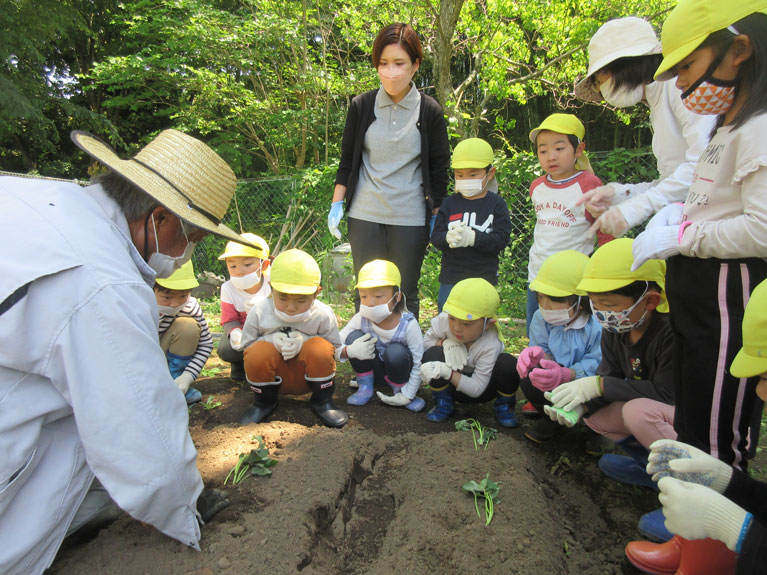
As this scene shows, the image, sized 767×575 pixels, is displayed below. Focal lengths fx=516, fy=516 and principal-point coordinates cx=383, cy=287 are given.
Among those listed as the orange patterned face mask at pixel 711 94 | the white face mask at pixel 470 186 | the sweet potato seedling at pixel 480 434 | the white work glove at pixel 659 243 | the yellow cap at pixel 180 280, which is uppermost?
the orange patterned face mask at pixel 711 94

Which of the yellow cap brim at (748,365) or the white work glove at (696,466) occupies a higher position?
the yellow cap brim at (748,365)

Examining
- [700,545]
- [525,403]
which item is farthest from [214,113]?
[700,545]

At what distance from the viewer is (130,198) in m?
1.68

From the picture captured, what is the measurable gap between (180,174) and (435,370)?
1.80m

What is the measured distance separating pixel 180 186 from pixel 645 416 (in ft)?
6.63

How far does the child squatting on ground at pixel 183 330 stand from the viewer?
10.6 feet

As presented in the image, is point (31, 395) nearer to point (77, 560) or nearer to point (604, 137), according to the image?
point (77, 560)

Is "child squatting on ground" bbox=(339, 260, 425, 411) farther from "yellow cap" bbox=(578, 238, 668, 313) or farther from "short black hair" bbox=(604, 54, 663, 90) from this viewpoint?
"short black hair" bbox=(604, 54, 663, 90)

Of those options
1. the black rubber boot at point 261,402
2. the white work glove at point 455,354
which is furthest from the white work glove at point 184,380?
the white work glove at point 455,354

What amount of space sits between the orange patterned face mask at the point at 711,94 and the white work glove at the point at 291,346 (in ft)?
7.28

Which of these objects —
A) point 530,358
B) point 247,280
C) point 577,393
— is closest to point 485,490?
point 577,393

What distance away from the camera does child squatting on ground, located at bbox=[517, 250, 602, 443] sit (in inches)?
107

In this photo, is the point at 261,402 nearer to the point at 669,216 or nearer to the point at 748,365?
the point at 669,216

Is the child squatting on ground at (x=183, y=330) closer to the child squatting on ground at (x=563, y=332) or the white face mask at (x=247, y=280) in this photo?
the white face mask at (x=247, y=280)
